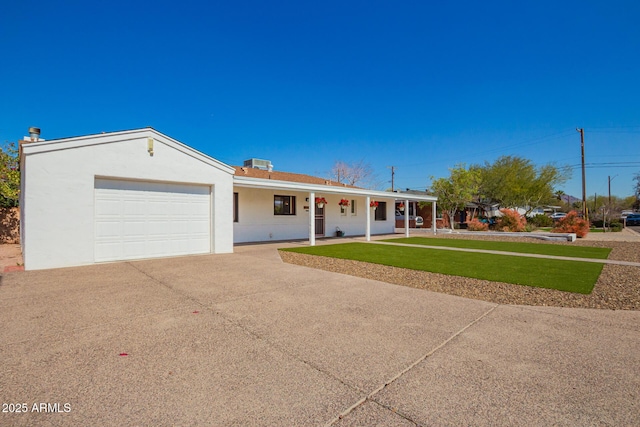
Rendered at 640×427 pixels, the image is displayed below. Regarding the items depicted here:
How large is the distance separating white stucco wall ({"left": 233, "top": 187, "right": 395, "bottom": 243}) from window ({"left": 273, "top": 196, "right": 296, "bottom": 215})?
0.62ft

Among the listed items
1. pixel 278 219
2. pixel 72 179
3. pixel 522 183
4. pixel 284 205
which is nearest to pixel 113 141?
Result: pixel 72 179

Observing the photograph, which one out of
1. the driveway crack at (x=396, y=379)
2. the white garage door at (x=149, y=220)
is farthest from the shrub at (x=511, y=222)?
the driveway crack at (x=396, y=379)

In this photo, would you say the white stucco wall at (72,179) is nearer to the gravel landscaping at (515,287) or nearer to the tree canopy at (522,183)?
the gravel landscaping at (515,287)

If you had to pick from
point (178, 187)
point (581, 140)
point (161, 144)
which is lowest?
point (178, 187)

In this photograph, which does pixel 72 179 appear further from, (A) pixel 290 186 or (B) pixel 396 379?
(B) pixel 396 379

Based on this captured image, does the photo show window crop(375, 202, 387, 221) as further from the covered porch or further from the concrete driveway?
the concrete driveway

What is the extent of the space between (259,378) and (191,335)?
142cm

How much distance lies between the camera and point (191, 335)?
3.81 meters

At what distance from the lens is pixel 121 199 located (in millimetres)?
9242

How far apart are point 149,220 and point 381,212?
15.4 metres

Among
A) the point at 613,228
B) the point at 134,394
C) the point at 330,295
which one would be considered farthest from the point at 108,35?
the point at 613,228

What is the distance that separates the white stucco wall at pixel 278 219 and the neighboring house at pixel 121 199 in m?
2.20

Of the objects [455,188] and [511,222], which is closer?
[511,222]

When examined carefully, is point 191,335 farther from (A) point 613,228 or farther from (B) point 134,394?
(A) point 613,228
